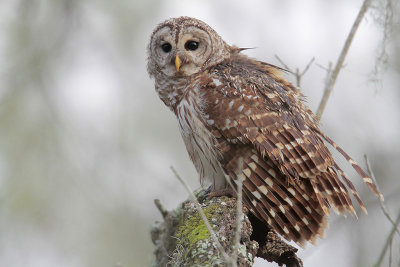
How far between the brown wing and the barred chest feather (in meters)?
0.09

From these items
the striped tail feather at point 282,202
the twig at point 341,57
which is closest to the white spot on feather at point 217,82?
the striped tail feather at point 282,202

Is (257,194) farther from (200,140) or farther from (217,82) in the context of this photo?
(217,82)

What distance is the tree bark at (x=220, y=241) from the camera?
408 centimetres

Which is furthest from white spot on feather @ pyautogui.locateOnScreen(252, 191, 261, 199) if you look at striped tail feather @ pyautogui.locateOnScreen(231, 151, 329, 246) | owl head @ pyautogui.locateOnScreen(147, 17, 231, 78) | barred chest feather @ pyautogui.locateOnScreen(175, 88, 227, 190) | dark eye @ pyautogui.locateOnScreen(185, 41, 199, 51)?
dark eye @ pyautogui.locateOnScreen(185, 41, 199, 51)

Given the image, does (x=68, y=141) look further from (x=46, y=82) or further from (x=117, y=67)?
(x=117, y=67)

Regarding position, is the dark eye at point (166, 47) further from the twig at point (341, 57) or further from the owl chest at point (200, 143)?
the twig at point (341, 57)

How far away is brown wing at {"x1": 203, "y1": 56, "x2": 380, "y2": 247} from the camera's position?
16.7 ft

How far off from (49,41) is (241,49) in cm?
396

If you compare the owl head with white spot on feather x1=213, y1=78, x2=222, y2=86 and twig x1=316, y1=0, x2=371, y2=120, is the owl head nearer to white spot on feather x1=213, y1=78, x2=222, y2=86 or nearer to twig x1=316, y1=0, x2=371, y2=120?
white spot on feather x1=213, y1=78, x2=222, y2=86

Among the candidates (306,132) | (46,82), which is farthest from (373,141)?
(46,82)

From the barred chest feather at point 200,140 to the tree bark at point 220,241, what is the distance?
1.77ft

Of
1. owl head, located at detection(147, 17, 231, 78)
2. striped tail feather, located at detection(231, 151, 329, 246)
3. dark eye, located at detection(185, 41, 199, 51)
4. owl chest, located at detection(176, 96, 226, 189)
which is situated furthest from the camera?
dark eye, located at detection(185, 41, 199, 51)

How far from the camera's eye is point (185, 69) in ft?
20.7

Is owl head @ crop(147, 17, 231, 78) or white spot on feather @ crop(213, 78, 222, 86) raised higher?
owl head @ crop(147, 17, 231, 78)
